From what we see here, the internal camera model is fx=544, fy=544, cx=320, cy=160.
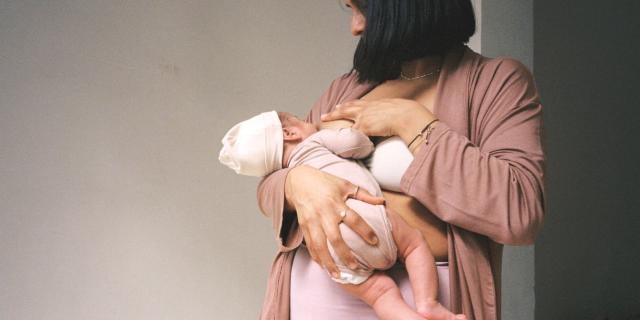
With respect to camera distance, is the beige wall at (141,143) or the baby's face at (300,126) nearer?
the baby's face at (300,126)

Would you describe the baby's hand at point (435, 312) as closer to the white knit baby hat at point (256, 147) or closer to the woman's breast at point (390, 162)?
the woman's breast at point (390, 162)

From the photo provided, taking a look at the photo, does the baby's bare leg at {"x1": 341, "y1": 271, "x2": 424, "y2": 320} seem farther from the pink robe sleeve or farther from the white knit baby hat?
the white knit baby hat

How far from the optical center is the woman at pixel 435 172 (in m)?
0.88

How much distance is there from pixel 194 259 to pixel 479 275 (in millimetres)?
1459

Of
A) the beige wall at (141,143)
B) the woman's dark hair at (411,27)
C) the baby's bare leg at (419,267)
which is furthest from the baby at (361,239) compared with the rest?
the beige wall at (141,143)

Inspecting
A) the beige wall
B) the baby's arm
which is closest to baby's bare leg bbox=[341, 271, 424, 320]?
the baby's arm

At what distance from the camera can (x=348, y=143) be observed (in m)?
0.99

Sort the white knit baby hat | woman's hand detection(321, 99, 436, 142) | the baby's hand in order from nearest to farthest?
1. the baby's hand
2. woman's hand detection(321, 99, 436, 142)
3. the white knit baby hat

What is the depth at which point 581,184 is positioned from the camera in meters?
2.49

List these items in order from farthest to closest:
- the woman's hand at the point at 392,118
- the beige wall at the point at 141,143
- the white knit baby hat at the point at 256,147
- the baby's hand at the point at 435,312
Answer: the beige wall at the point at 141,143, the white knit baby hat at the point at 256,147, the woman's hand at the point at 392,118, the baby's hand at the point at 435,312

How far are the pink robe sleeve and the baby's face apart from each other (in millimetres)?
312

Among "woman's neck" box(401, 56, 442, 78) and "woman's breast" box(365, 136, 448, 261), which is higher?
"woman's neck" box(401, 56, 442, 78)

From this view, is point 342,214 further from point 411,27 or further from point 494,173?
point 411,27

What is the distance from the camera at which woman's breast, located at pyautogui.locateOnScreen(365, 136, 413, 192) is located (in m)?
0.97
